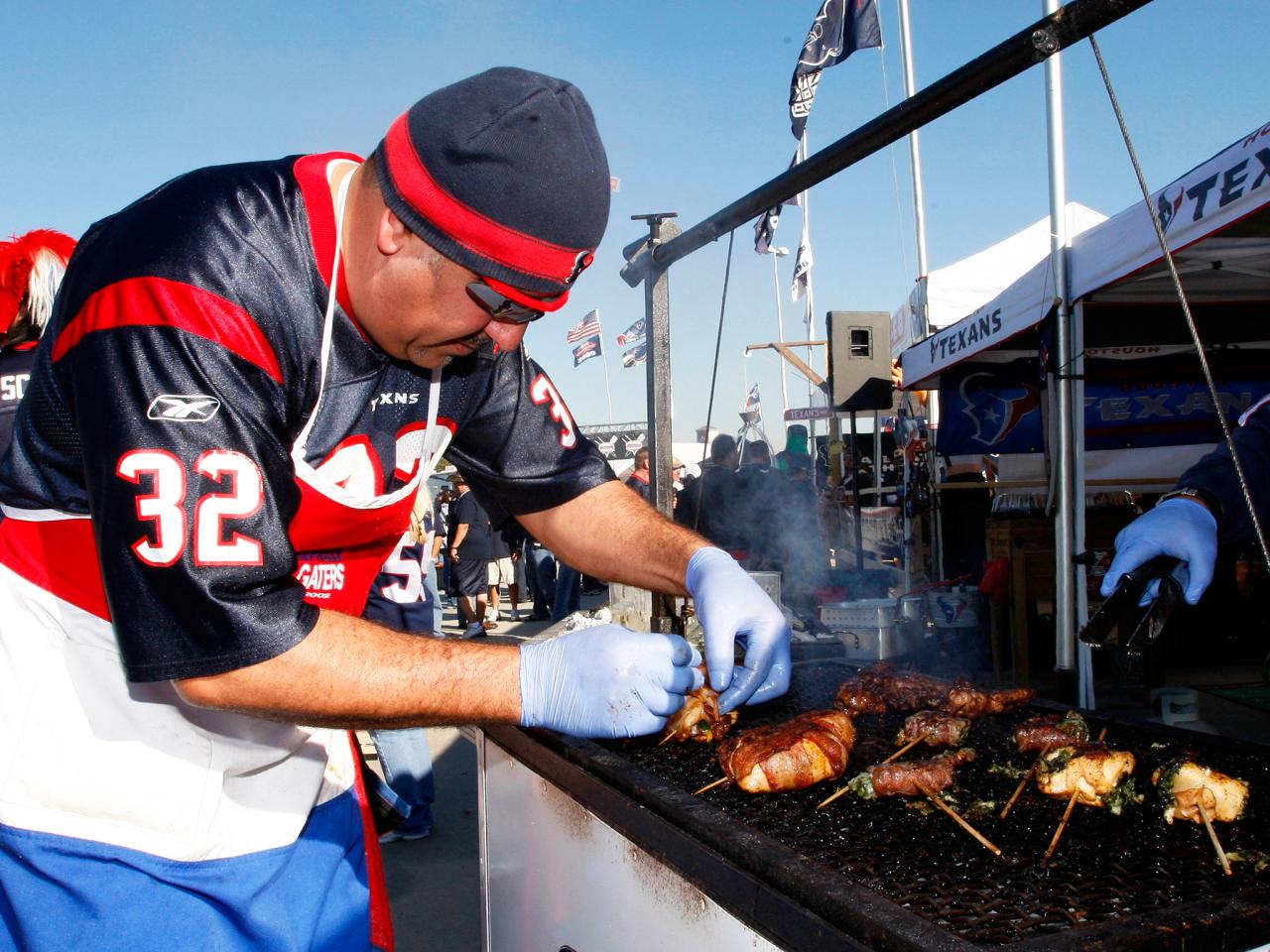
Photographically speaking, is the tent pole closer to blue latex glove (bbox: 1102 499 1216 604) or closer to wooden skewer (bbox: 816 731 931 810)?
blue latex glove (bbox: 1102 499 1216 604)

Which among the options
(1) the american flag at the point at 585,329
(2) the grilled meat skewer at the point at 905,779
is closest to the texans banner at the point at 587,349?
(1) the american flag at the point at 585,329

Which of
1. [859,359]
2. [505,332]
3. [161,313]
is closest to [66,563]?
[161,313]

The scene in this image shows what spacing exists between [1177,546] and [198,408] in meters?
2.23

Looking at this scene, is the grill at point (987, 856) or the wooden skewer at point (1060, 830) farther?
the wooden skewer at point (1060, 830)

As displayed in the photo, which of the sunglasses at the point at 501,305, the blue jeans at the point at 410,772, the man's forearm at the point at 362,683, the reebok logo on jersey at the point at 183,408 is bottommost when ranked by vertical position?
the blue jeans at the point at 410,772

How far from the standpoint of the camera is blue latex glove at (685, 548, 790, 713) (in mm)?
2111

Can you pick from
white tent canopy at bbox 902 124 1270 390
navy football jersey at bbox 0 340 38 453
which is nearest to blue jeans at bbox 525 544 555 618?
white tent canopy at bbox 902 124 1270 390

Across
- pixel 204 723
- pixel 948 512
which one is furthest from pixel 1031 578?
pixel 204 723

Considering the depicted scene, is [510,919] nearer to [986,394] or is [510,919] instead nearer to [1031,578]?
[1031,578]

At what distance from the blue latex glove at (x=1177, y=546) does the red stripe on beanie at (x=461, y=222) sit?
1.61 meters

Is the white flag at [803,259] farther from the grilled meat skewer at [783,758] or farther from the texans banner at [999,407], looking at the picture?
the grilled meat skewer at [783,758]

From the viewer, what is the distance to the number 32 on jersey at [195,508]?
126 cm

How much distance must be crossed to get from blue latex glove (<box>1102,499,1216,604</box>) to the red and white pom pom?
10.2ft

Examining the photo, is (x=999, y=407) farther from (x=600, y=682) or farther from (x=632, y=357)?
(x=632, y=357)
